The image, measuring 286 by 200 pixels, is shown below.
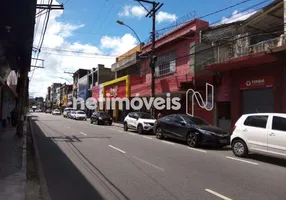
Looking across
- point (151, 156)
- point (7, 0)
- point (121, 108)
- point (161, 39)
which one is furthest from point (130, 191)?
point (121, 108)

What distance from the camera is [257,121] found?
10.9 metres

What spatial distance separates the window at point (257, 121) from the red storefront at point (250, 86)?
5663 millimetres

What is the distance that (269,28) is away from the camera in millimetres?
20000

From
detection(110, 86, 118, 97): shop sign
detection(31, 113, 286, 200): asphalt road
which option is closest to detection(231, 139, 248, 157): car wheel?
detection(31, 113, 286, 200): asphalt road

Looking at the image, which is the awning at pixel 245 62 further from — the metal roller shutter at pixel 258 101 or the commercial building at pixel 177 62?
the commercial building at pixel 177 62

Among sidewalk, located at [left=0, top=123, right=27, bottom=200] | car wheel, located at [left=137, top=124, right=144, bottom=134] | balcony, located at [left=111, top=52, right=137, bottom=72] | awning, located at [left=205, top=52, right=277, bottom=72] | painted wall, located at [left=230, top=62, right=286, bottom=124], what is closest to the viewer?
sidewalk, located at [left=0, top=123, right=27, bottom=200]

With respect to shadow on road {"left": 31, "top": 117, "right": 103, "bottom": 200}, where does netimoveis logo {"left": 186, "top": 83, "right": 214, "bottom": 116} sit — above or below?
above

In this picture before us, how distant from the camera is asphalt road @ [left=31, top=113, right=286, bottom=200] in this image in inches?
254

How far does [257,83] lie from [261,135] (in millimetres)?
7909

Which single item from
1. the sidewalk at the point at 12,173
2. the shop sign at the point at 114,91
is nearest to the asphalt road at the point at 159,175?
the sidewalk at the point at 12,173

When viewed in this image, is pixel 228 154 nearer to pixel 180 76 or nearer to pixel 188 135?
pixel 188 135

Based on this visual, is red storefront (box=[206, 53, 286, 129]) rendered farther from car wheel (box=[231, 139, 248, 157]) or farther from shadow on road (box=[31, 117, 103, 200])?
shadow on road (box=[31, 117, 103, 200])

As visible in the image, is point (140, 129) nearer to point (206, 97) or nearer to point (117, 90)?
point (206, 97)

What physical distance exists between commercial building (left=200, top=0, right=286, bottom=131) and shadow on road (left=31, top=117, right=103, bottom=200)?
10.8 metres
